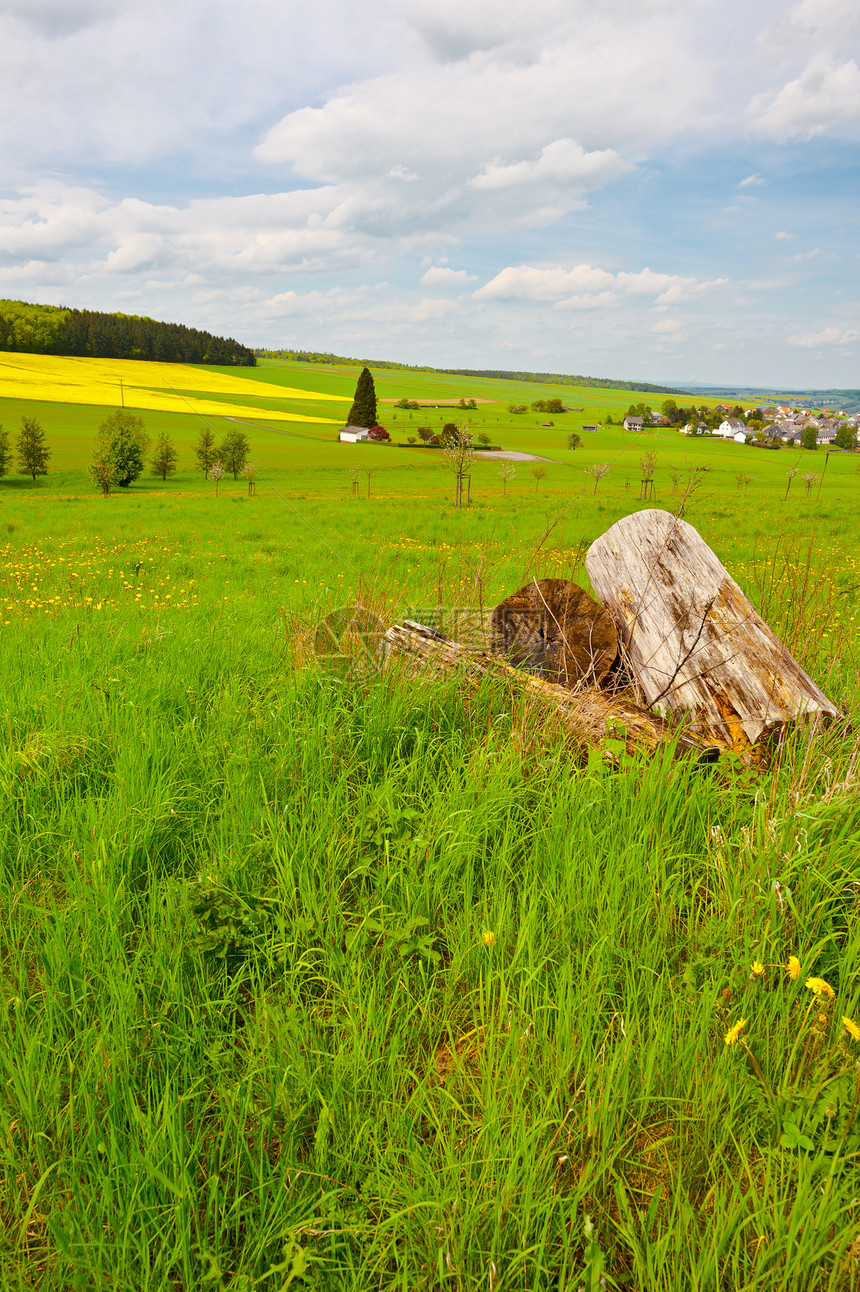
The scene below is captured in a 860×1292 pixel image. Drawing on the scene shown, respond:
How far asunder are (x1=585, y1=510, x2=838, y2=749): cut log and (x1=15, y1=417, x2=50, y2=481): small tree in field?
53710 mm

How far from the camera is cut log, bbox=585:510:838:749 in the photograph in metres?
3.59

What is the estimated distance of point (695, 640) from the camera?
3.89m

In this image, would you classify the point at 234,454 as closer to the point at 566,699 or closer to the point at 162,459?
the point at 162,459

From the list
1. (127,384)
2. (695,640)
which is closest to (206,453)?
(127,384)

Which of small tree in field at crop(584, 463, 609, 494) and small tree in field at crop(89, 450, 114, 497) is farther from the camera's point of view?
small tree in field at crop(89, 450, 114, 497)

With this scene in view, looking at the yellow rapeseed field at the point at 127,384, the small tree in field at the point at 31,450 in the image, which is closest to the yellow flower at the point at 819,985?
the small tree in field at the point at 31,450

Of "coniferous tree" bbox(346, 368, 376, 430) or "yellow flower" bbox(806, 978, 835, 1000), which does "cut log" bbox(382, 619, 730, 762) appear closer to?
"yellow flower" bbox(806, 978, 835, 1000)

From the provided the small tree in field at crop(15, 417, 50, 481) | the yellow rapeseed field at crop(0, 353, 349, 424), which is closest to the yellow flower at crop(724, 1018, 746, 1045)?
the small tree in field at crop(15, 417, 50, 481)

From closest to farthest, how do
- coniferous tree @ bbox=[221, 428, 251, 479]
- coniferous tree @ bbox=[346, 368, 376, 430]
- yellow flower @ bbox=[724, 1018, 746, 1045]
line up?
1. yellow flower @ bbox=[724, 1018, 746, 1045]
2. coniferous tree @ bbox=[221, 428, 251, 479]
3. coniferous tree @ bbox=[346, 368, 376, 430]

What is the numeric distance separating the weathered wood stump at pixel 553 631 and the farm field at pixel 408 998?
28.8 inches

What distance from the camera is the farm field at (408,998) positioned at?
1489 mm

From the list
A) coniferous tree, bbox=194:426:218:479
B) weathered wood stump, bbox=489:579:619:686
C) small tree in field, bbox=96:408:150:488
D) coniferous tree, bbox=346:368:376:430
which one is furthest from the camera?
coniferous tree, bbox=346:368:376:430

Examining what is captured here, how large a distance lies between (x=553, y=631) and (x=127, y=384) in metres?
88.3

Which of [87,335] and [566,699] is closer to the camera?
[566,699]
